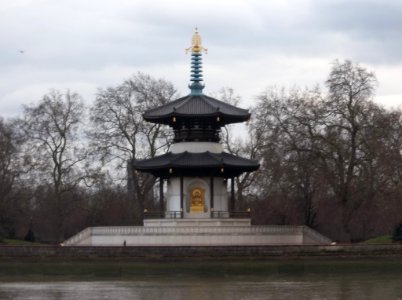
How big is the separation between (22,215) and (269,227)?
86.9 ft

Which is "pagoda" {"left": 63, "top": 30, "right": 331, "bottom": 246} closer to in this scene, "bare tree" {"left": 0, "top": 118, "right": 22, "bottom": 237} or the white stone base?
the white stone base

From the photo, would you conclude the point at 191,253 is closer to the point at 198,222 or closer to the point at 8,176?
the point at 198,222

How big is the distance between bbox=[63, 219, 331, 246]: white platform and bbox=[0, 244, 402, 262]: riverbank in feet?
16.0

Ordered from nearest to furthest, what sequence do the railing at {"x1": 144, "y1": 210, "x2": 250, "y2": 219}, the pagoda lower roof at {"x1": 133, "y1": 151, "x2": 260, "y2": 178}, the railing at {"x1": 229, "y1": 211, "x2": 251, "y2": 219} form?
the railing at {"x1": 144, "y1": 210, "x2": 250, "y2": 219}
the pagoda lower roof at {"x1": 133, "y1": 151, "x2": 260, "y2": 178}
the railing at {"x1": 229, "y1": 211, "x2": 251, "y2": 219}

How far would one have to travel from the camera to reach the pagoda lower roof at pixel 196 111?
254ft

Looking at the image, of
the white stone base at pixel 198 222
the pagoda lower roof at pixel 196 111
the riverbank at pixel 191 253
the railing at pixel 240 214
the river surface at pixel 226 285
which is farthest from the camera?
the pagoda lower roof at pixel 196 111

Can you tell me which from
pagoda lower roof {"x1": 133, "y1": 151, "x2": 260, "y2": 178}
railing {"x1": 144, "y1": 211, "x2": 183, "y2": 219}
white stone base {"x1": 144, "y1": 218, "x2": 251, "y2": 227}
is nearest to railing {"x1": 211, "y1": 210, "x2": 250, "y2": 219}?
white stone base {"x1": 144, "y1": 218, "x2": 251, "y2": 227}

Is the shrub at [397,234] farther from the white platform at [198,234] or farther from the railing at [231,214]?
the railing at [231,214]

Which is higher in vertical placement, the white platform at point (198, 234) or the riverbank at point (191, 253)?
the white platform at point (198, 234)

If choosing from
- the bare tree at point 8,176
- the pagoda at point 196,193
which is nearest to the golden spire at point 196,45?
the pagoda at point 196,193

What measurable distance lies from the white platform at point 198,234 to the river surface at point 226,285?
7.23 m

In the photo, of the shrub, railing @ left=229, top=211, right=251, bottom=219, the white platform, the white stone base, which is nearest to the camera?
the shrub

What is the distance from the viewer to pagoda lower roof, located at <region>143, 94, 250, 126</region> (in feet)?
254

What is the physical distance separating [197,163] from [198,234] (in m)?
5.89
